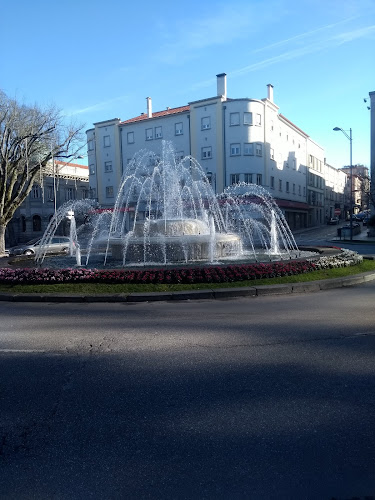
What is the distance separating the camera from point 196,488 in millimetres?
2562

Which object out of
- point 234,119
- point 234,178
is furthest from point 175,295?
point 234,119

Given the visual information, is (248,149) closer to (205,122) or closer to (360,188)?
(205,122)

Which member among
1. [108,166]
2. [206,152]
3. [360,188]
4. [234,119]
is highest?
[234,119]

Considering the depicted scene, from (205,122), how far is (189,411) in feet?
143

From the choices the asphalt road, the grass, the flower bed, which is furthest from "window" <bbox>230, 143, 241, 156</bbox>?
the asphalt road

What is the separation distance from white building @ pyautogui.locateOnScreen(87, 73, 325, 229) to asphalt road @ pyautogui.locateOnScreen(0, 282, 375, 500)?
37.9 meters

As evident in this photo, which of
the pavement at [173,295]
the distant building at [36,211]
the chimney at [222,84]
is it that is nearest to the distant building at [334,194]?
Answer: the chimney at [222,84]

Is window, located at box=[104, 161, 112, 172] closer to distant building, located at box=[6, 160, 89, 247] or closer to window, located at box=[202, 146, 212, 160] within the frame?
distant building, located at box=[6, 160, 89, 247]

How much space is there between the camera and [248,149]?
43000mm

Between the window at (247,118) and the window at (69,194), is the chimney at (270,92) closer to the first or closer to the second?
the window at (247,118)

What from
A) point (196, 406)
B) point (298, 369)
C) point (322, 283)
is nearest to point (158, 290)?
point (322, 283)

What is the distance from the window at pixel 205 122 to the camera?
43.9 m

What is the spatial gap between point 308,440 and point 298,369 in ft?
5.01

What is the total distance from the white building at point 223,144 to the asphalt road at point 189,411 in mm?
37919
